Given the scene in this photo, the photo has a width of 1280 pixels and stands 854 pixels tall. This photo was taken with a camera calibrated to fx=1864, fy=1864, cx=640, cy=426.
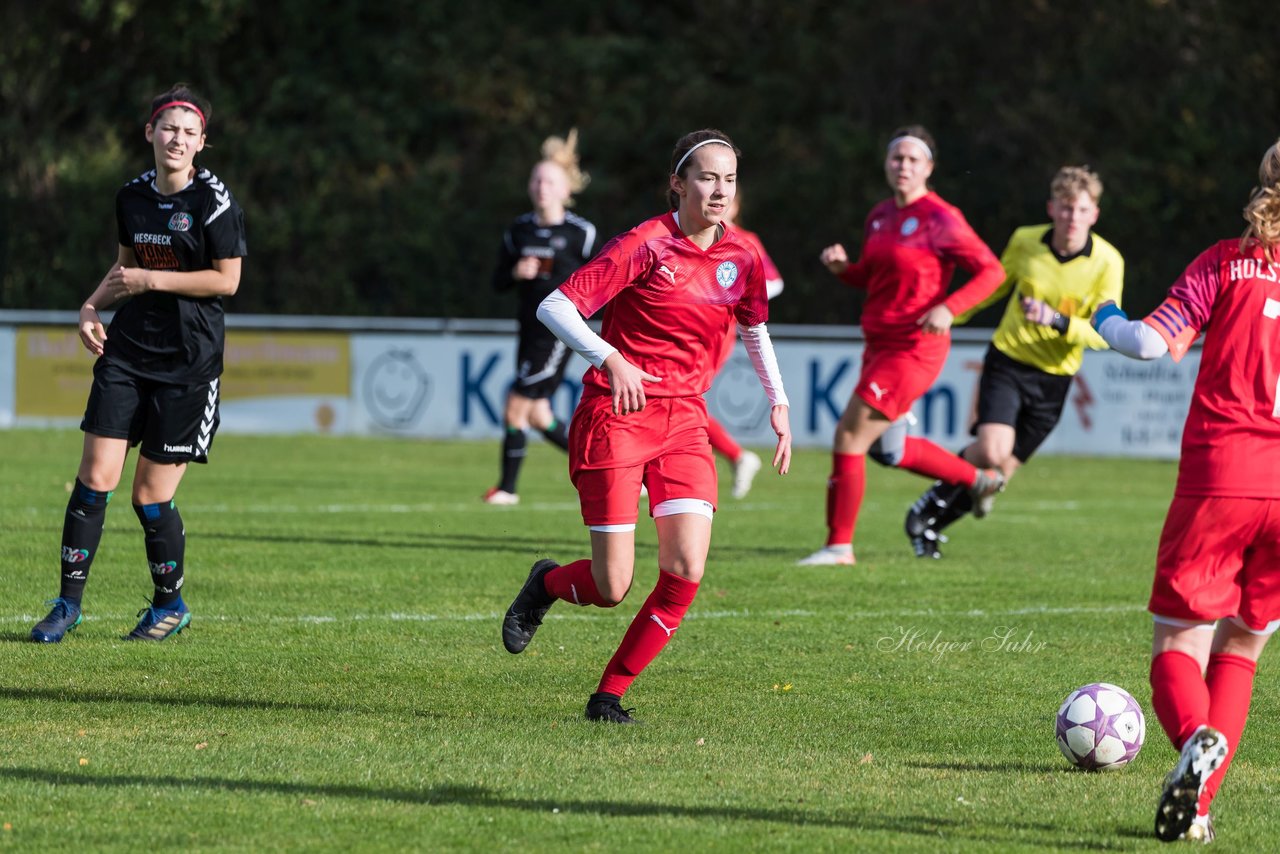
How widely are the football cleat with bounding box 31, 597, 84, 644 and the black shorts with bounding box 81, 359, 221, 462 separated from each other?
27.0 inches

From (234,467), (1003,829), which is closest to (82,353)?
(234,467)

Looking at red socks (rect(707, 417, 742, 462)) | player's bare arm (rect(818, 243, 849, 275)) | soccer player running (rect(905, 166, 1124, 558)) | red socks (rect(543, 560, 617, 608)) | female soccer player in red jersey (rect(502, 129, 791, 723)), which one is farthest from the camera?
red socks (rect(707, 417, 742, 462))

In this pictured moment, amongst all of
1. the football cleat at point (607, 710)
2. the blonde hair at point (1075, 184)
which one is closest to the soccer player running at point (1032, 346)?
the blonde hair at point (1075, 184)

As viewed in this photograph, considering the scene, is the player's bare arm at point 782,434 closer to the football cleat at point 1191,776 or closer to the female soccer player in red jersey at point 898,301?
the football cleat at point 1191,776

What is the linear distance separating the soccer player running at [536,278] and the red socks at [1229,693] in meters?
8.26

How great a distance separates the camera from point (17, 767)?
16.8 ft

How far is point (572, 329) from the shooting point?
5.72 m

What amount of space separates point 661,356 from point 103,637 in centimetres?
267

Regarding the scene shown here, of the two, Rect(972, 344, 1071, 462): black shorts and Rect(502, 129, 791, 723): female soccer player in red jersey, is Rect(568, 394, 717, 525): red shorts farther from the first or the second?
Rect(972, 344, 1071, 462): black shorts

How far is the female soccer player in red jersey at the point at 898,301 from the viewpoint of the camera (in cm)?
997

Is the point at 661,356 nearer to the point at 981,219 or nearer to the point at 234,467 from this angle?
the point at 234,467

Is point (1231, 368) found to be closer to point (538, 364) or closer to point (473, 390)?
point (538, 364)

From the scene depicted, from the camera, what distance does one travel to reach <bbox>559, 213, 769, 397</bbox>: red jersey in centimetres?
593

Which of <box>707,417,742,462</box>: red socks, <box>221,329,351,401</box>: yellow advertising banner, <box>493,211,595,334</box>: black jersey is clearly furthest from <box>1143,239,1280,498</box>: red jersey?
<box>221,329,351,401</box>: yellow advertising banner
